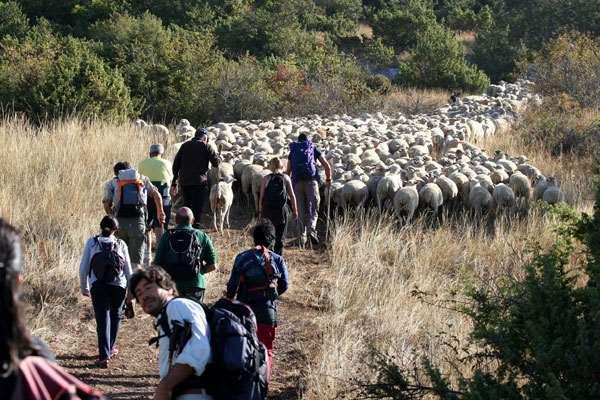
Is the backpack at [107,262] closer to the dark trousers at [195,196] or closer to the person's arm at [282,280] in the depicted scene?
the person's arm at [282,280]

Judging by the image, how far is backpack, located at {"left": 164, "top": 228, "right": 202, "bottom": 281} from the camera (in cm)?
790

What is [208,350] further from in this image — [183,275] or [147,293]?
[183,275]

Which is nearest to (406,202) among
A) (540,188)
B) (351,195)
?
(351,195)

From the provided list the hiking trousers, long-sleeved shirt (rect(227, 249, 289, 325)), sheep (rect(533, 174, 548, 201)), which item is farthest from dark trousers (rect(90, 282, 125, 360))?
sheep (rect(533, 174, 548, 201))

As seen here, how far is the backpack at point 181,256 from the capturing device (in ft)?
25.9

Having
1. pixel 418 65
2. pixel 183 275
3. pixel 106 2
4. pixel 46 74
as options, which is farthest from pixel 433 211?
pixel 106 2

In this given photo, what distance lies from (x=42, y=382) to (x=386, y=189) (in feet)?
43.4

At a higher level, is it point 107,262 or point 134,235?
point 107,262

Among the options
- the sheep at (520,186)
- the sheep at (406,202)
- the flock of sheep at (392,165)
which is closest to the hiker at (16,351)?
the flock of sheep at (392,165)

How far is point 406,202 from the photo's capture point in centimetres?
1546

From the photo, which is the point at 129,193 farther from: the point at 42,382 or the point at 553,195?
the point at 553,195

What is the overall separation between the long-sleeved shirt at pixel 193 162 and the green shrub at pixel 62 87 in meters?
7.98

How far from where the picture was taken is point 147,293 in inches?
197

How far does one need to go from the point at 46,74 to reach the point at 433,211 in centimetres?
1000
